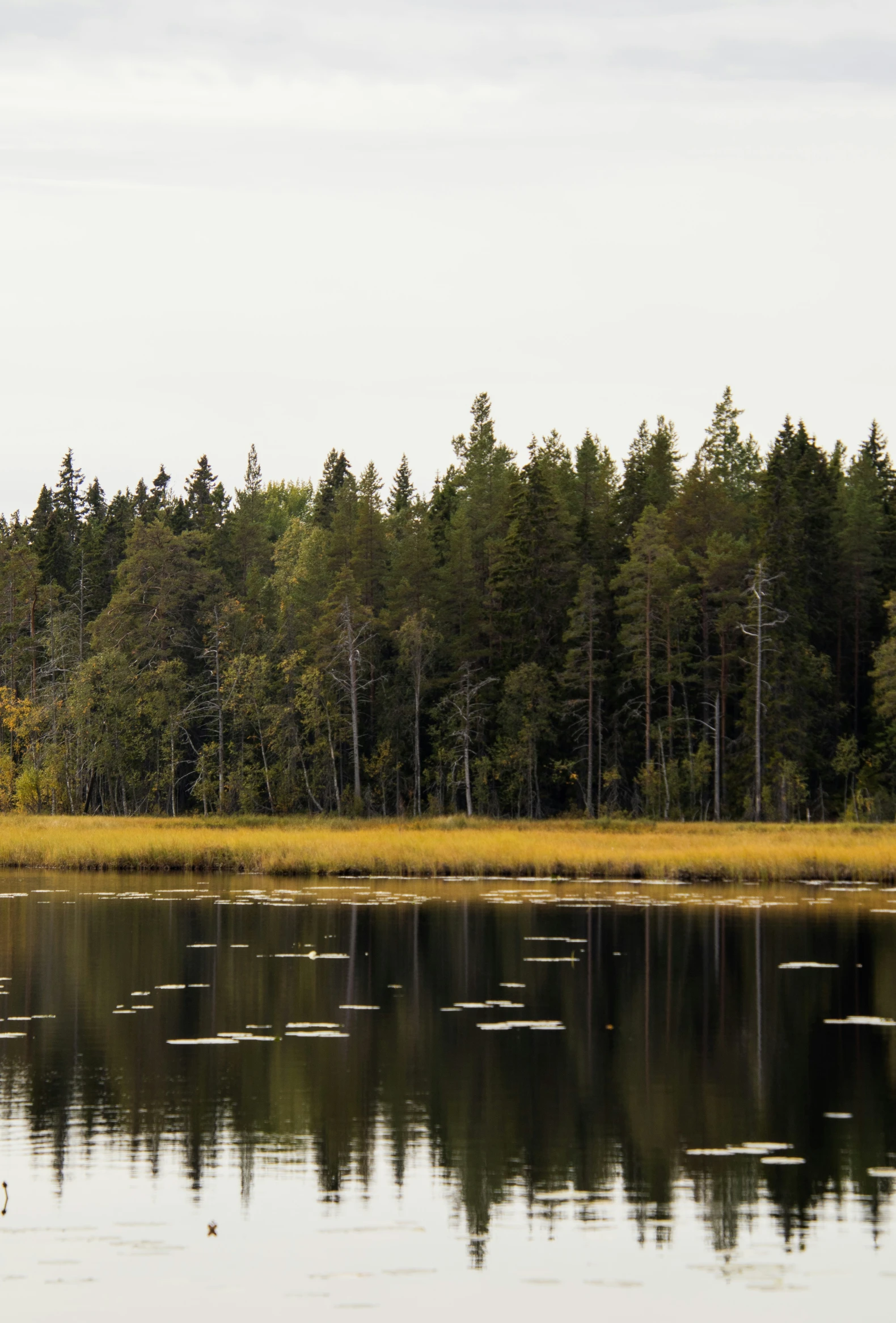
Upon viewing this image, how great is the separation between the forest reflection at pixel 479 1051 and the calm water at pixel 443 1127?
6 centimetres

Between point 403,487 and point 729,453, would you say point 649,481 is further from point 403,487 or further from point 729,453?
point 403,487

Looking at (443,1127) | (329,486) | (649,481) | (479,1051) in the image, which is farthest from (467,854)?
(329,486)

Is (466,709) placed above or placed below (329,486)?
below

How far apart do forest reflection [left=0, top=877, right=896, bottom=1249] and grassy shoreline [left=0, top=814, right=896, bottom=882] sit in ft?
38.2

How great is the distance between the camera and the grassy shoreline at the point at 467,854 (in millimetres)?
46312

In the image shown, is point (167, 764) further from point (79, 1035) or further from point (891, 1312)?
point (891, 1312)

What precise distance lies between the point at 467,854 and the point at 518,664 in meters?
35.7

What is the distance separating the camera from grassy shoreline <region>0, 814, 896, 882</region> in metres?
46.3

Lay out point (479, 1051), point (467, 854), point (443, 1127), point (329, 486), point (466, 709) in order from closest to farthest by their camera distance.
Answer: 1. point (443, 1127)
2. point (479, 1051)
3. point (467, 854)
4. point (466, 709)
5. point (329, 486)

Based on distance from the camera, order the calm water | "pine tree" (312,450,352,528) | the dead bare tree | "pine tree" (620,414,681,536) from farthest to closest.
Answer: "pine tree" (312,450,352,528) → "pine tree" (620,414,681,536) → the dead bare tree → the calm water

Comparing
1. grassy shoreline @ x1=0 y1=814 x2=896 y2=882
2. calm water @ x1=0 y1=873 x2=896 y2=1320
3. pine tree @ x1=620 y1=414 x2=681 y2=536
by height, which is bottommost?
calm water @ x1=0 y1=873 x2=896 y2=1320

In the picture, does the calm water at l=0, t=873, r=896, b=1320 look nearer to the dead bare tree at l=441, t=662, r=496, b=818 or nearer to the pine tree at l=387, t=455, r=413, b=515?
the dead bare tree at l=441, t=662, r=496, b=818

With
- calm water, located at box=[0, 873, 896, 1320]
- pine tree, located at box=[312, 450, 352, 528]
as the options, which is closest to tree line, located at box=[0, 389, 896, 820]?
pine tree, located at box=[312, 450, 352, 528]

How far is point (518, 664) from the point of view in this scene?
8400cm
